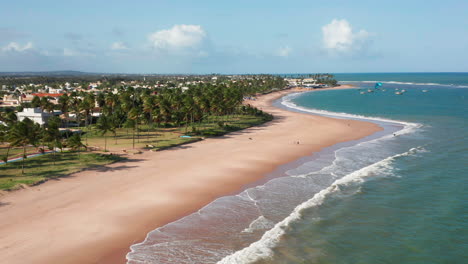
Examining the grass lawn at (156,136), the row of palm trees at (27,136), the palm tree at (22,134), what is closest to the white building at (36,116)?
the grass lawn at (156,136)

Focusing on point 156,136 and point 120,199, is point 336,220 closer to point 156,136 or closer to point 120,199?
point 120,199

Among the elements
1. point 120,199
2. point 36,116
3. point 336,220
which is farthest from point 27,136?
point 336,220

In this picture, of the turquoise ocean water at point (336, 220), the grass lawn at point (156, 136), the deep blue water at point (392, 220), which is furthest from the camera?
the grass lawn at point (156, 136)

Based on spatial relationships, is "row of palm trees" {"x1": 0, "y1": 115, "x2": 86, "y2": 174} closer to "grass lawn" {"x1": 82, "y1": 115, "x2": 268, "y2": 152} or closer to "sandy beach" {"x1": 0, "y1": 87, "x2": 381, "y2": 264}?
"sandy beach" {"x1": 0, "y1": 87, "x2": 381, "y2": 264}

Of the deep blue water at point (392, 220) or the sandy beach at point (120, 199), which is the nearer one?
the deep blue water at point (392, 220)

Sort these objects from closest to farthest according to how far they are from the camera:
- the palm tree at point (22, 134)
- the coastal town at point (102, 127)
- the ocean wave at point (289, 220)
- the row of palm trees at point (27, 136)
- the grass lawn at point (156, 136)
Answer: the ocean wave at point (289, 220)
the palm tree at point (22, 134)
the row of palm trees at point (27, 136)
the coastal town at point (102, 127)
the grass lawn at point (156, 136)

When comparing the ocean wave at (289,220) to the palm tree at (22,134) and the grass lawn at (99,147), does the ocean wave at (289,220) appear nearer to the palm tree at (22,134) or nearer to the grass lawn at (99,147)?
the grass lawn at (99,147)

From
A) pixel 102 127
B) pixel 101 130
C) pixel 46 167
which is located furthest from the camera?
pixel 101 130
